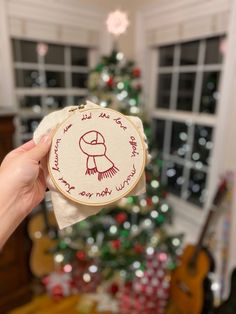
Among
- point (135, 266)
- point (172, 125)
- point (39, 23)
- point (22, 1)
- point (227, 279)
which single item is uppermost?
point (22, 1)

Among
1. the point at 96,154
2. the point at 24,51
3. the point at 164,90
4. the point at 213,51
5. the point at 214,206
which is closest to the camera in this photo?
the point at 96,154

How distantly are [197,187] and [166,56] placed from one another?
4.10ft

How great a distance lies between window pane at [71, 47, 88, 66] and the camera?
246 cm

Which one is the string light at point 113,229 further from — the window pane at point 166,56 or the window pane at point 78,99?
the window pane at point 166,56

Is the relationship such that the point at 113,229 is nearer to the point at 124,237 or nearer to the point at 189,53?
the point at 124,237

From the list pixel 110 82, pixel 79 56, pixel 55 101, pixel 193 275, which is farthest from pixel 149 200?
pixel 79 56

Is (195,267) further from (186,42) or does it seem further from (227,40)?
(186,42)

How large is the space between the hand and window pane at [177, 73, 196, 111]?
1799mm

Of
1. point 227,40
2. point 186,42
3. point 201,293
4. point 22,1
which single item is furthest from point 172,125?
point 22,1

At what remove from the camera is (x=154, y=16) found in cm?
223

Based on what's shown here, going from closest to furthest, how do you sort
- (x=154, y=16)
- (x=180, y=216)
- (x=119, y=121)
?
(x=119, y=121) < (x=154, y=16) < (x=180, y=216)

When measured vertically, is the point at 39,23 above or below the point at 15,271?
above

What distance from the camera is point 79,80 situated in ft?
8.38

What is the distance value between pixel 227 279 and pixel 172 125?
1.38 meters
